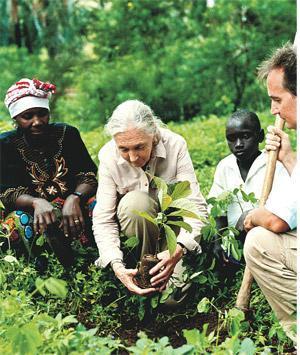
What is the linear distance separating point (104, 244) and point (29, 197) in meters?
0.59

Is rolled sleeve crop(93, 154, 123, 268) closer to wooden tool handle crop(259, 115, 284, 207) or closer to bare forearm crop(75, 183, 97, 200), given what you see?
bare forearm crop(75, 183, 97, 200)

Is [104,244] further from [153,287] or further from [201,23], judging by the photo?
[201,23]

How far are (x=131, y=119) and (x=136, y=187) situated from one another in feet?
1.46

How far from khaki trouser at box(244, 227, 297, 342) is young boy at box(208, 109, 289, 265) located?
1.75 feet

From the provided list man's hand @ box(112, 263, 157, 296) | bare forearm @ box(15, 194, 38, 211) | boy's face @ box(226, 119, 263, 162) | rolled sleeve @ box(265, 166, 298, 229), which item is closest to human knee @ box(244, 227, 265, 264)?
rolled sleeve @ box(265, 166, 298, 229)

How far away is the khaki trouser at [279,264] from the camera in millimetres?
2996

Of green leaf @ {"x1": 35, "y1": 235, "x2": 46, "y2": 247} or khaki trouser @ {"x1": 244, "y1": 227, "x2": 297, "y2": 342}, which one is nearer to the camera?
khaki trouser @ {"x1": 244, "y1": 227, "x2": 297, "y2": 342}

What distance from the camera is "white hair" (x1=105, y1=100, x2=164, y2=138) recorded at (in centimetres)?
336

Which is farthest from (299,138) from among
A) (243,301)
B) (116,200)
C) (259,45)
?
(259,45)

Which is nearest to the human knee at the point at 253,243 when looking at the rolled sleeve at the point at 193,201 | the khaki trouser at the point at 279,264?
the khaki trouser at the point at 279,264

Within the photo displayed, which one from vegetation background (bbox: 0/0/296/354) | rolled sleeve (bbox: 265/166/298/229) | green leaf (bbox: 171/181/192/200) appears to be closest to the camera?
rolled sleeve (bbox: 265/166/298/229)

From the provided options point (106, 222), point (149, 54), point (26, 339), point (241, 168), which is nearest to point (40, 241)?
point (106, 222)

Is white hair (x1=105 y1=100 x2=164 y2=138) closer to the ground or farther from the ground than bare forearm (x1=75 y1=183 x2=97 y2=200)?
Answer: farther from the ground

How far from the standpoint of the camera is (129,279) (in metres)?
3.33
